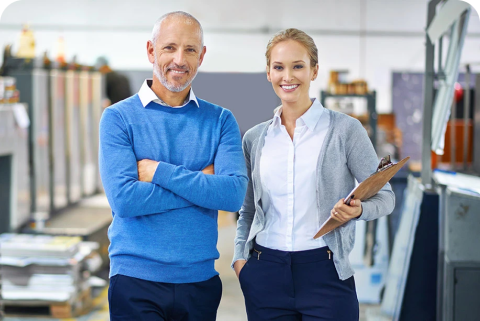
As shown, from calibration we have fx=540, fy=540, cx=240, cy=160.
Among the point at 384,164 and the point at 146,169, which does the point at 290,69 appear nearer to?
the point at 384,164

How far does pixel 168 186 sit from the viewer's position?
5.49ft

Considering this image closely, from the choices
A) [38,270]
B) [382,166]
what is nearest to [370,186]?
[382,166]

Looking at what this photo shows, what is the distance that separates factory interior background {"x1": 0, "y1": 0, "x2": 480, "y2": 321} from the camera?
307cm

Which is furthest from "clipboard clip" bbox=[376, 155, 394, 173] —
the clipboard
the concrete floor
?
the concrete floor

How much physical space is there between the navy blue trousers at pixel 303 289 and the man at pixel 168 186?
0.18m

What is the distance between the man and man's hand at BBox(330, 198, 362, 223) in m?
0.32

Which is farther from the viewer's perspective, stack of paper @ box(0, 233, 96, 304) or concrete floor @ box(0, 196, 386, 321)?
concrete floor @ box(0, 196, 386, 321)

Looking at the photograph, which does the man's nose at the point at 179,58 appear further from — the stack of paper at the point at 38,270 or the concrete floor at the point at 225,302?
the stack of paper at the point at 38,270

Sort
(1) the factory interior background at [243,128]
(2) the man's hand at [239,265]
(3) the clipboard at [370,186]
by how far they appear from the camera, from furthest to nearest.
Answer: (1) the factory interior background at [243,128] < (2) the man's hand at [239,265] < (3) the clipboard at [370,186]

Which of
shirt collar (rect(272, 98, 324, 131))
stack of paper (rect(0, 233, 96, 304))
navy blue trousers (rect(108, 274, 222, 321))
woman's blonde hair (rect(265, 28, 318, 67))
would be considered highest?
woman's blonde hair (rect(265, 28, 318, 67))

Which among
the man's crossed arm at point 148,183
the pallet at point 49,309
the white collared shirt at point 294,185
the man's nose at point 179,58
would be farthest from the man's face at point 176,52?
the pallet at point 49,309

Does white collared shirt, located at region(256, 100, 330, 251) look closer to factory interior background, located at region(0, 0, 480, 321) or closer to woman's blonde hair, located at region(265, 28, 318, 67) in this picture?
woman's blonde hair, located at region(265, 28, 318, 67)

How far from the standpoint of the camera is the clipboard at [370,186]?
1.65m

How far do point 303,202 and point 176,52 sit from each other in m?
0.65
